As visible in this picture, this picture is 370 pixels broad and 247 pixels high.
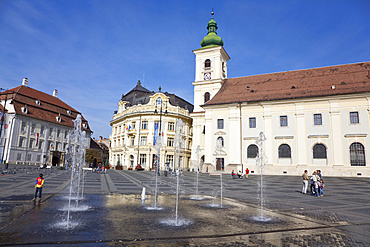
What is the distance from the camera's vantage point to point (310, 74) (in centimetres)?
3906

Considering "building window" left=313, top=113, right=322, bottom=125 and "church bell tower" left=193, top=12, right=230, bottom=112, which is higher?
"church bell tower" left=193, top=12, right=230, bottom=112

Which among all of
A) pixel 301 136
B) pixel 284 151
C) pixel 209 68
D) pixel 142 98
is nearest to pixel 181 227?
pixel 284 151

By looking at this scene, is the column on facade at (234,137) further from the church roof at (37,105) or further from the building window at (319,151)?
the church roof at (37,105)

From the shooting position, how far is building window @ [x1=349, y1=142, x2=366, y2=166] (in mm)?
31487

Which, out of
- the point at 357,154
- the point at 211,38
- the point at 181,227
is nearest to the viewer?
the point at 181,227

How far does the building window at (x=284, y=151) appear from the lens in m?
35.7

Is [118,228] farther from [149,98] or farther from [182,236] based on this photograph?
[149,98]

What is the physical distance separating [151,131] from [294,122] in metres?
28.3

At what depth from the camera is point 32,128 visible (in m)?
51.0

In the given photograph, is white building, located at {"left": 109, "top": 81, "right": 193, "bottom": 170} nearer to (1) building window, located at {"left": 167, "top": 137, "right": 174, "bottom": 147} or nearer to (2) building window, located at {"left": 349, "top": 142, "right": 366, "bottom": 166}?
(1) building window, located at {"left": 167, "top": 137, "right": 174, "bottom": 147}

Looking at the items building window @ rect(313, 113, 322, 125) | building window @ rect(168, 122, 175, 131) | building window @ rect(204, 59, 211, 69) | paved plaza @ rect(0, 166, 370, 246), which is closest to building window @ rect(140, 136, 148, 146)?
building window @ rect(168, 122, 175, 131)

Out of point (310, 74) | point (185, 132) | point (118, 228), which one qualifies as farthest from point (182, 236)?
point (185, 132)

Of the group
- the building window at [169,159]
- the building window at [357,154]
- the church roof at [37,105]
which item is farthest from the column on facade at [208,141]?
the church roof at [37,105]

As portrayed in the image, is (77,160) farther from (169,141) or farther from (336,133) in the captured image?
(169,141)
